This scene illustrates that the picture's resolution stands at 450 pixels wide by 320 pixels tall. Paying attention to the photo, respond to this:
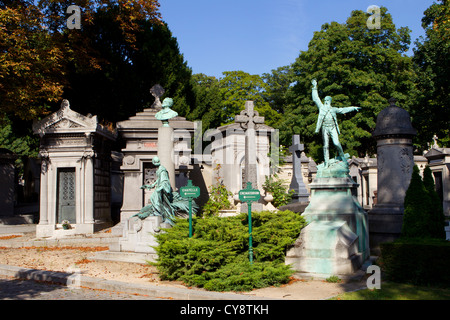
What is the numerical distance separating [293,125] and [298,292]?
2552cm

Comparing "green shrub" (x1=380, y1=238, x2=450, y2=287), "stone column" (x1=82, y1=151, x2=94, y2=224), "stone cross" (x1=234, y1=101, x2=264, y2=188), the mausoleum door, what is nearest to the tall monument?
"green shrub" (x1=380, y1=238, x2=450, y2=287)

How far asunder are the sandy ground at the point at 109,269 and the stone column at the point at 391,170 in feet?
13.1

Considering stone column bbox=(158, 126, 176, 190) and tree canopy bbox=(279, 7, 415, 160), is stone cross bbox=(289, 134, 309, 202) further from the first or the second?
tree canopy bbox=(279, 7, 415, 160)

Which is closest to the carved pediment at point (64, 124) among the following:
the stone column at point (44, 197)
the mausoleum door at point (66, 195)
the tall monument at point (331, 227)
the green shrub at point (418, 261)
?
the stone column at point (44, 197)

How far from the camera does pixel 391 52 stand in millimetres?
29625

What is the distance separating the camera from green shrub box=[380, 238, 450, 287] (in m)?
6.83

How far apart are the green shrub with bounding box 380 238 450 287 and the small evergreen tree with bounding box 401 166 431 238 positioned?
55 cm

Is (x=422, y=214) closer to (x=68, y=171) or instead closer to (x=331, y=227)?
(x=331, y=227)

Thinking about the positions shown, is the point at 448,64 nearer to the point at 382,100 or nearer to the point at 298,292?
the point at 382,100

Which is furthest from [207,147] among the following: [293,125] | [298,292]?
[298,292]

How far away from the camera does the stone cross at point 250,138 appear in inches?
631

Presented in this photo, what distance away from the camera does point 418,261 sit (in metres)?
7.07

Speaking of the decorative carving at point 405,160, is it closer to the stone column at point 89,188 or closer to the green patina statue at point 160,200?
the green patina statue at point 160,200

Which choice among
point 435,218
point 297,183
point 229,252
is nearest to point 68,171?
point 297,183
